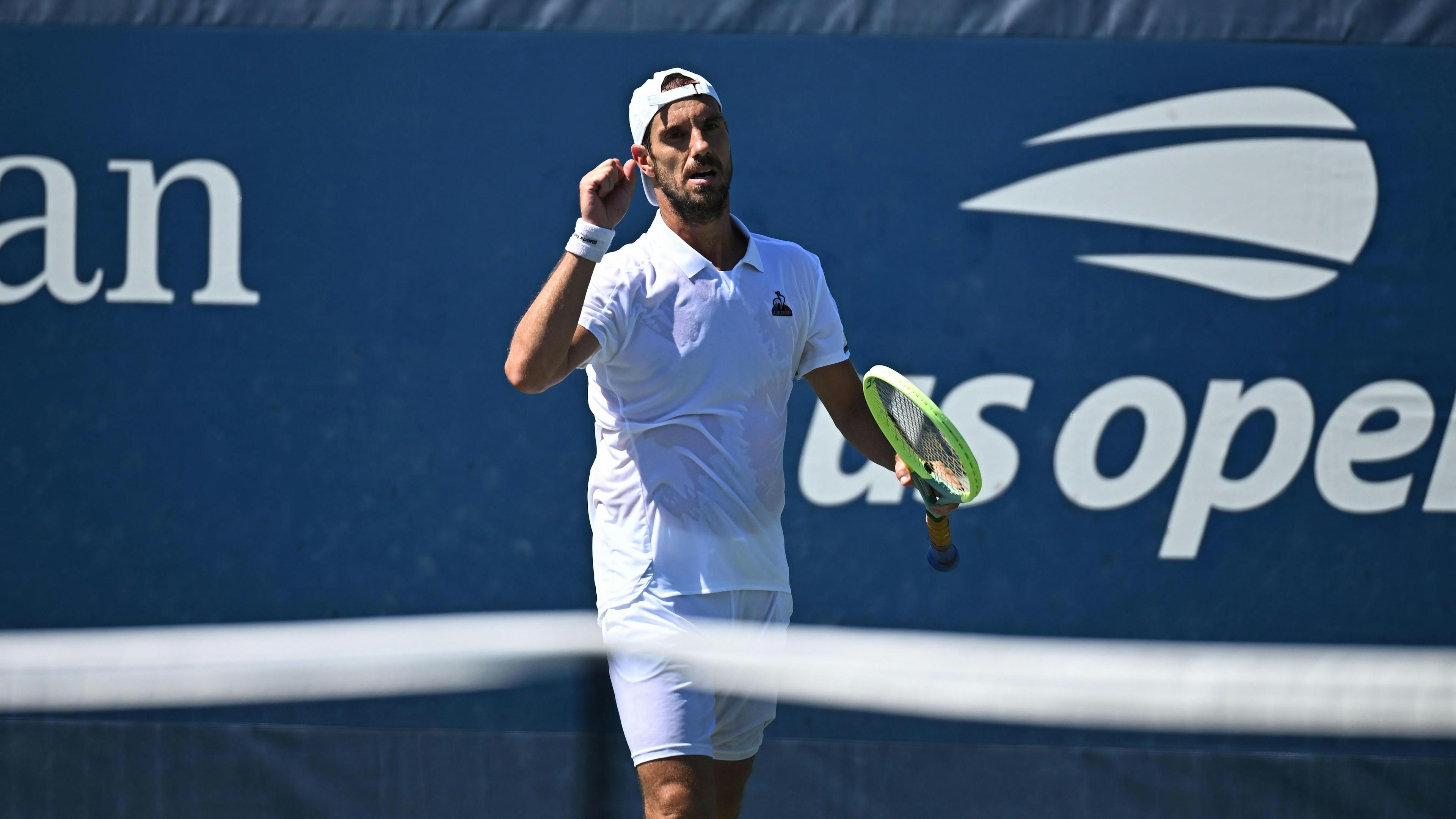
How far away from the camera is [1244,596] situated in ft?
12.2

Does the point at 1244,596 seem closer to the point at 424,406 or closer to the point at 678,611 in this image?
the point at 678,611

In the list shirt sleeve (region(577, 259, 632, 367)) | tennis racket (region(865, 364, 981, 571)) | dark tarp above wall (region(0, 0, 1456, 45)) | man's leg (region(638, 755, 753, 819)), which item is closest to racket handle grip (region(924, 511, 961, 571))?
tennis racket (region(865, 364, 981, 571))

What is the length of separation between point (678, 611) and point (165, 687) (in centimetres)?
147

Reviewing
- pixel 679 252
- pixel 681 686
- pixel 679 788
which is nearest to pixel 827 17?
pixel 679 252

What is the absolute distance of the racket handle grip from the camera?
2.58 meters

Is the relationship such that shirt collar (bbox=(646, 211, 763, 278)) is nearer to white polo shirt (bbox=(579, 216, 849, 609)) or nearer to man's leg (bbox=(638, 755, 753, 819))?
white polo shirt (bbox=(579, 216, 849, 609))

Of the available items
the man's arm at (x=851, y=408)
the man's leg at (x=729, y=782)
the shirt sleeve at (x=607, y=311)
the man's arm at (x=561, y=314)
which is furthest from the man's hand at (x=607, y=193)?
the man's leg at (x=729, y=782)

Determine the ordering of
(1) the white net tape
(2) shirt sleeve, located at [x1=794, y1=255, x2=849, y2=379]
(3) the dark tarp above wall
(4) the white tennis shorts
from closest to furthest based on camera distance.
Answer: (4) the white tennis shorts, (1) the white net tape, (2) shirt sleeve, located at [x1=794, y1=255, x2=849, y2=379], (3) the dark tarp above wall

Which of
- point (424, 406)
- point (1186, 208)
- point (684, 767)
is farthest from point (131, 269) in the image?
point (1186, 208)

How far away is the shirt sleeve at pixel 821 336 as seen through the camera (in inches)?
107

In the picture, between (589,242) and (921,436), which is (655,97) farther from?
(921,436)

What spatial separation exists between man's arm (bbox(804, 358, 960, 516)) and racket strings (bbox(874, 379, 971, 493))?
79 mm

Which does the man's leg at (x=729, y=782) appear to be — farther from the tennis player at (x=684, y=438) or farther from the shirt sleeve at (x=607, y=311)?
the shirt sleeve at (x=607, y=311)

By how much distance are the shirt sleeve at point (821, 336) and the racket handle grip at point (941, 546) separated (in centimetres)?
39
